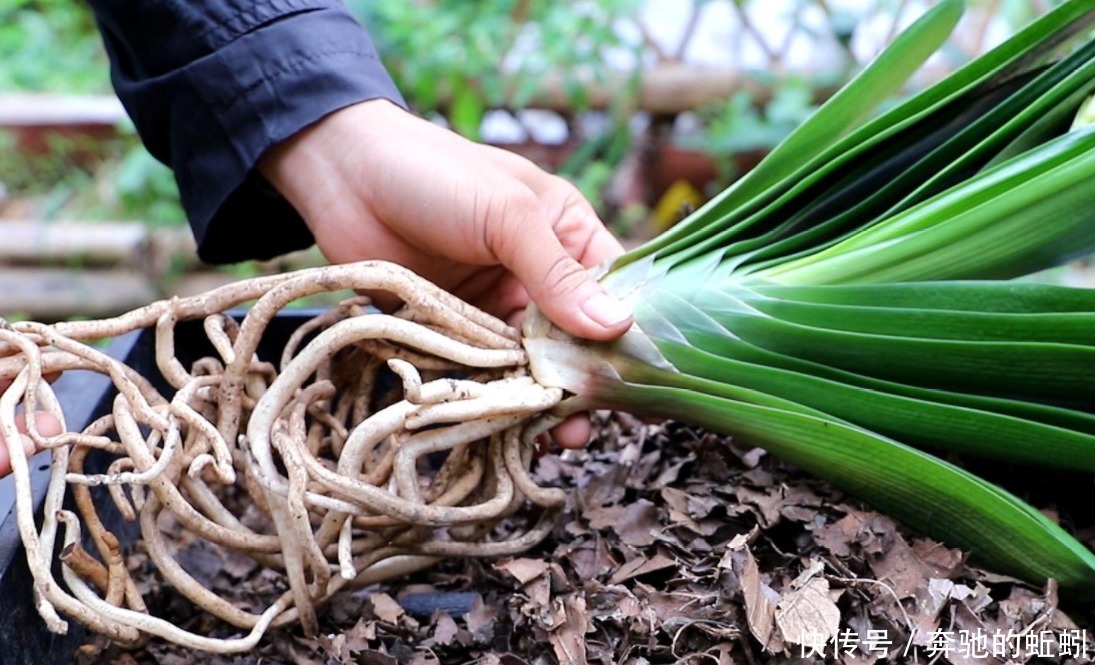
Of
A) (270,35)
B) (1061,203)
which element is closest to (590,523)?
(1061,203)

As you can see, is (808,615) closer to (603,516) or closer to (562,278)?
(603,516)

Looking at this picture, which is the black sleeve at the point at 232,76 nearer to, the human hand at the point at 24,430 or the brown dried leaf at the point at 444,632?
the human hand at the point at 24,430

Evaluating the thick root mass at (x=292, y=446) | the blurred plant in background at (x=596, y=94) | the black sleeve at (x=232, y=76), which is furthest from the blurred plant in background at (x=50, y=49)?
the thick root mass at (x=292, y=446)

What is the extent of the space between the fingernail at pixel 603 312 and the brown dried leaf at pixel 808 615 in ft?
0.96

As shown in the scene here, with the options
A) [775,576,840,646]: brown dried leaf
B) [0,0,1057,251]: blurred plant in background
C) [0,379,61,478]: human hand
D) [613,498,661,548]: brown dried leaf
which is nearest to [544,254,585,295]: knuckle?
[613,498,661,548]: brown dried leaf

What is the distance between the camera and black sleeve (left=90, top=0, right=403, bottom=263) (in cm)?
118

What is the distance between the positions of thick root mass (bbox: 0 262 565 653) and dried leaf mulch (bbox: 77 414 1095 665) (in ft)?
0.16

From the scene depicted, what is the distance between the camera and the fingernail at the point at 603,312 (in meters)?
0.99

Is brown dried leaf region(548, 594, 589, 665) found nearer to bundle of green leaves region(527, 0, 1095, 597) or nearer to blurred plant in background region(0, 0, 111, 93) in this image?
bundle of green leaves region(527, 0, 1095, 597)

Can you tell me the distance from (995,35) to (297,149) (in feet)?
10.1

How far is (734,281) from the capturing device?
1.03 meters

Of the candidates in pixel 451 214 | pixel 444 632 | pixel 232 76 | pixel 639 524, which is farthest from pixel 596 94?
pixel 444 632

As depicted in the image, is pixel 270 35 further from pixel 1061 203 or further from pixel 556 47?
pixel 556 47

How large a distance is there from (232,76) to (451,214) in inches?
14.3
